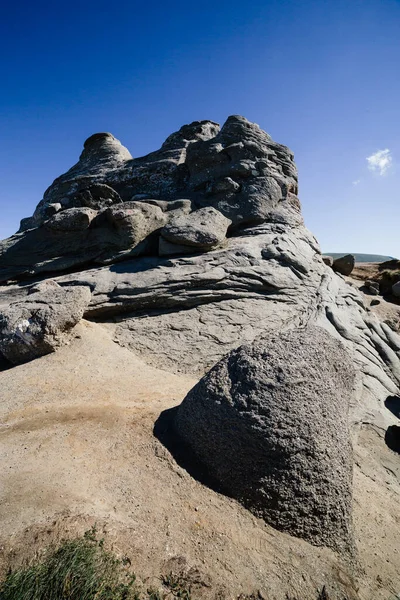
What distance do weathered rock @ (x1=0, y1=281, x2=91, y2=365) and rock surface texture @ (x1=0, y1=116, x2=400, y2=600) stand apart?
38mm

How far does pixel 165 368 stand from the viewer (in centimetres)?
764

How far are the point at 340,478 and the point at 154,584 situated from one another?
8.74 ft

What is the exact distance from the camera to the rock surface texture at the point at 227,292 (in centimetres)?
408

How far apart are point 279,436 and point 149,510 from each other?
5.95ft

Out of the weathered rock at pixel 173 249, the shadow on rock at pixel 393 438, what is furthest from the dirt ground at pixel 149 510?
the weathered rock at pixel 173 249

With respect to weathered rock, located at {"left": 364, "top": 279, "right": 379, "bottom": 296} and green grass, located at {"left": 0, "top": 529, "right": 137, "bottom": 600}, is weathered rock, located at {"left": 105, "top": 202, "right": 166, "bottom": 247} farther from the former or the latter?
weathered rock, located at {"left": 364, "top": 279, "right": 379, "bottom": 296}

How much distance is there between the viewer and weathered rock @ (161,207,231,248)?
10.2 metres

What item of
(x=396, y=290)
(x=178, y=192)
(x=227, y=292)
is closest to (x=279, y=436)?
(x=227, y=292)

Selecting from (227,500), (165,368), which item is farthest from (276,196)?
(227,500)

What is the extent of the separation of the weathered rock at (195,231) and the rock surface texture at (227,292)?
0.15ft

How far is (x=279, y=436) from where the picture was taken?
3904 millimetres

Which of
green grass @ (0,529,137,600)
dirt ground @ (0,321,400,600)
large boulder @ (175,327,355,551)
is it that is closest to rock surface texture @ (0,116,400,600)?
large boulder @ (175,327,355,551)

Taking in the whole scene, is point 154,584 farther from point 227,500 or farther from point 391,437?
point 391,437

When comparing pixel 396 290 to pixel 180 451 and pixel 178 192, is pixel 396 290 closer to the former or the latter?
pixel 178 192
